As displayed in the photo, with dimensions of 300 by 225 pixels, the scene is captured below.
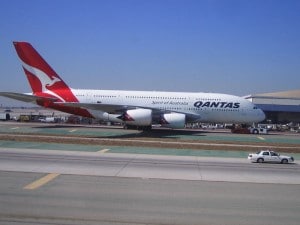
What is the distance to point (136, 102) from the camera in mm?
47688

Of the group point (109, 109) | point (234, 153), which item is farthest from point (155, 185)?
point (109, 109)

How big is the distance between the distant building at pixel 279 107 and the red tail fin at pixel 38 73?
51855 mm

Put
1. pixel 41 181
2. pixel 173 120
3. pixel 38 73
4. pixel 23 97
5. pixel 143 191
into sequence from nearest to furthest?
Answer: pixel 143 191, pixel 41 181, pixel 173 120, pixel 23 97, pixel 38 73

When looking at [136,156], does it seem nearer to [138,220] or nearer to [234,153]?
[234,153]

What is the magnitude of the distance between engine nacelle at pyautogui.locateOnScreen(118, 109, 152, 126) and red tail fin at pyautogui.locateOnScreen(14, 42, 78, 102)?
407 inches

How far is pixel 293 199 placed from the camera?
13625 millimetres

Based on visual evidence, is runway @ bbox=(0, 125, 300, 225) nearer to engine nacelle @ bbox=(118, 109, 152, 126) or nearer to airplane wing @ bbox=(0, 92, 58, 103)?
engine nacelle @ bbox=(118, 109, 152, 126)

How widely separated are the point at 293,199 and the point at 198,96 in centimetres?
3384

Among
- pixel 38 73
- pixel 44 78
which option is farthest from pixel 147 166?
pixel 38 73

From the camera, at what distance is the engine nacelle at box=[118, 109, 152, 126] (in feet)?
141

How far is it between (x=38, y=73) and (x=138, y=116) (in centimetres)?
1592

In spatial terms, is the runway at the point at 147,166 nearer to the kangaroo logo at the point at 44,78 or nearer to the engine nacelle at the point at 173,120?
the engine nacelle at the point at 173,120

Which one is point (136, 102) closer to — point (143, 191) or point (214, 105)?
point (214, 105)

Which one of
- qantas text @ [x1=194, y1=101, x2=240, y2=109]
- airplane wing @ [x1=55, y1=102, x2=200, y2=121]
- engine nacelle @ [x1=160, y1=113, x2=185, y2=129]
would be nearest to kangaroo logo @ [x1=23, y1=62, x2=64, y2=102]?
airplane wing @ [x1=55, y1=102, x2=200, y2=121]
